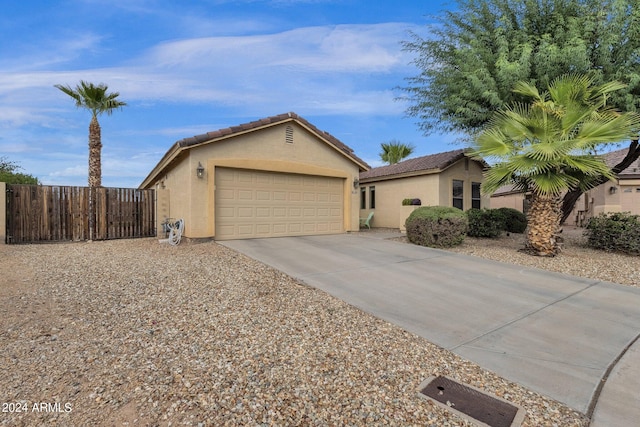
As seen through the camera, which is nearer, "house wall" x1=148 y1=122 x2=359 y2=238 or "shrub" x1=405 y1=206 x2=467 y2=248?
"shrub" x1=405 y1=206 x2=467 y2=248

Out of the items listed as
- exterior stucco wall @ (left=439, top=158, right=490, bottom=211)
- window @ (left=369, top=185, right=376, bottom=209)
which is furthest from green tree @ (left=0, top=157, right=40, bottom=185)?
exterior stucco wall @ (left=439, top=158, right=490, bottom=211)

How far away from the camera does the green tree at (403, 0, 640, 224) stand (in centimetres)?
892

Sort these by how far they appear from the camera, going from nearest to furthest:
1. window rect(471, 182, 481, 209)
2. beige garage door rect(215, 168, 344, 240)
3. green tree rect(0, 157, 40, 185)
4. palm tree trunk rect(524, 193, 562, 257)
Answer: palm tree trunk rect(524, 193, 562, 257) → beige garage door rect(215, 168, 344, 240) → window rect(471, 182, 481, 209) → green tree rect(0, 157, 40, 185)

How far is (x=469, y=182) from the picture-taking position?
1437cm

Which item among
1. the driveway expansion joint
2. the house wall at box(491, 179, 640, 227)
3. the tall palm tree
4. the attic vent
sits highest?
the tall palm tree

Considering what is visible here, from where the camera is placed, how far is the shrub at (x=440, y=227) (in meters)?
9.19

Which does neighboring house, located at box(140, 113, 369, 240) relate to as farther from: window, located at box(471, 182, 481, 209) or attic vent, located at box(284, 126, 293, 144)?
window, located at box(471, 182, 481, 209)

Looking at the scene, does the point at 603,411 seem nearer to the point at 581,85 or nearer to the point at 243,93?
the point at 581,85

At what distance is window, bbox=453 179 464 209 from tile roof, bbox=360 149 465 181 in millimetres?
1071

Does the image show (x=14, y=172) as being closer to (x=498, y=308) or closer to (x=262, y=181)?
(x=262, y=181)

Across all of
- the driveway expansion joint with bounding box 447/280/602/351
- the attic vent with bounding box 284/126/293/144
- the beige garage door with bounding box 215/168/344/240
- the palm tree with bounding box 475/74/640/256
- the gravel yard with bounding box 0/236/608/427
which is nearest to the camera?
the gravel yard with bounding box 0/236/608/427

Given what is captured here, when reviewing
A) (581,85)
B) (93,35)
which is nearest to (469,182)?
(581,85)

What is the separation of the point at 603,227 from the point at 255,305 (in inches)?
400

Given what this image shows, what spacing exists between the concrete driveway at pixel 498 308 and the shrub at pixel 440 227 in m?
1.11
